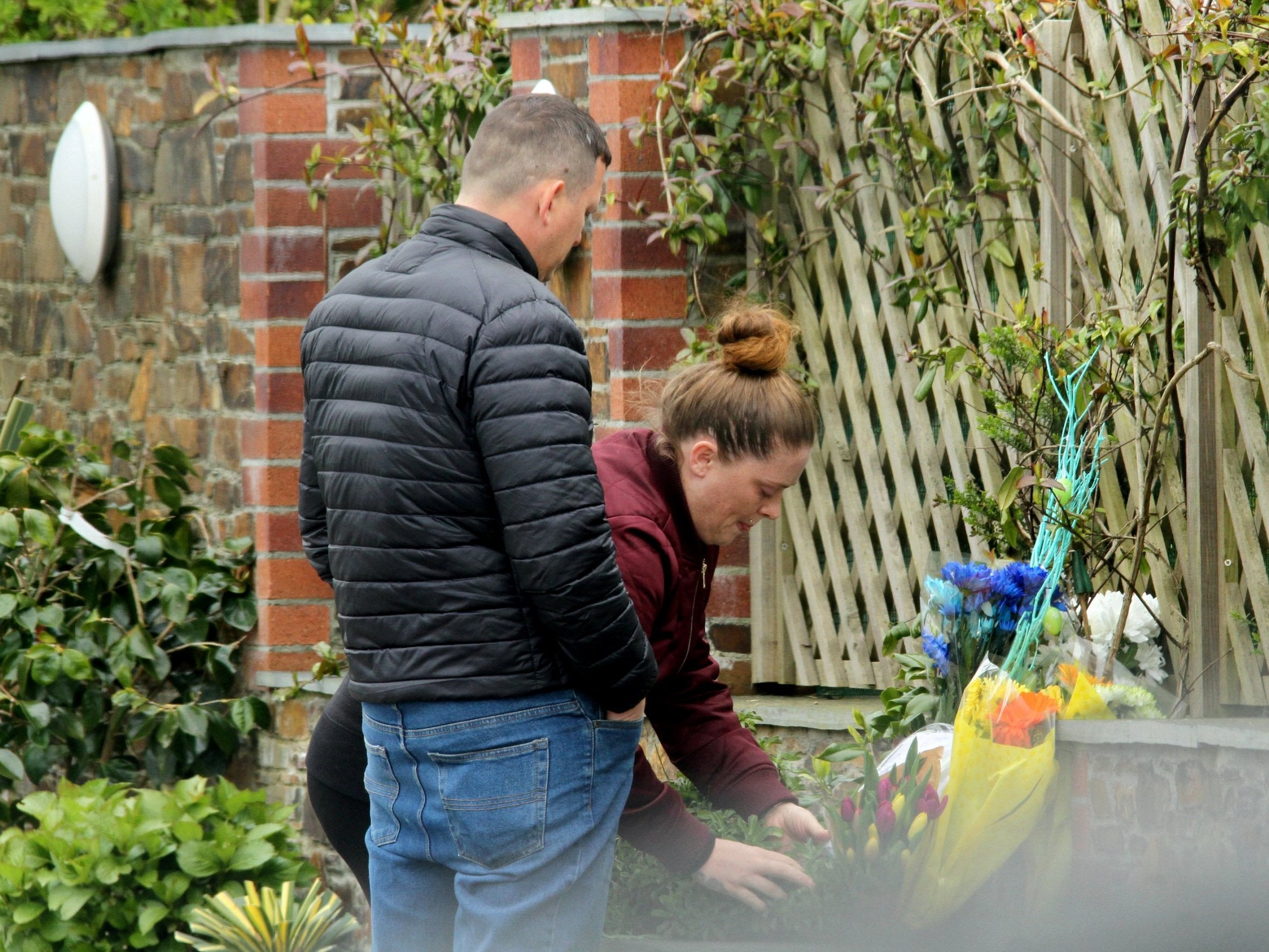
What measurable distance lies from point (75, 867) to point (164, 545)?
1199mm

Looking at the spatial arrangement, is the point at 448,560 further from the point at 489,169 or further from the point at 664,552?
the point at 489,169

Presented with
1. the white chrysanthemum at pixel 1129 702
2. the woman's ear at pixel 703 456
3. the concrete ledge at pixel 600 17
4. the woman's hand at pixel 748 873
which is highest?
the concrete ledge at pixel 600 17

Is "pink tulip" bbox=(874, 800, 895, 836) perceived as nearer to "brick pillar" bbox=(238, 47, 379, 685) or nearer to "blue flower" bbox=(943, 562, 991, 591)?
"blue flower" bbox=(943, 562, 991, 591)

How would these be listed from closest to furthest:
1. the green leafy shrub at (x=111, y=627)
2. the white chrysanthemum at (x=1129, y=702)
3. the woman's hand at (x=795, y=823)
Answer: the woman's hand at (x=795, y=823)
the white chrysanthemum at (x=1129, y=702)
the green leafy shrub at (x=111, y=627)

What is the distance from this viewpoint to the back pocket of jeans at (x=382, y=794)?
2193 mm

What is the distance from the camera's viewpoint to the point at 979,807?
7.07ft

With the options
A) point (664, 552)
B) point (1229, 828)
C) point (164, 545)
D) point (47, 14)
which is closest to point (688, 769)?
point (664, 552)

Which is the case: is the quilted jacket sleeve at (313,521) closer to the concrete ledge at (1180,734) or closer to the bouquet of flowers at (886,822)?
the bouquet of flowers at (886,822)

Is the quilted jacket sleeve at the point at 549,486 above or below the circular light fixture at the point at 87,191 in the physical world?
below

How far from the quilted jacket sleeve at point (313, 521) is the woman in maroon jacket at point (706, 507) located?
487 millimetres

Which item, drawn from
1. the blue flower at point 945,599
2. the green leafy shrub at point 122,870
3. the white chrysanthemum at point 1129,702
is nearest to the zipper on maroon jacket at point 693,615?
the blue flower at point 945,599

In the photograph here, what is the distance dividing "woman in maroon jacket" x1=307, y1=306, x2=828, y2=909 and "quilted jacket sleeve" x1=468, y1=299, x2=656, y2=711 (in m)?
0.17

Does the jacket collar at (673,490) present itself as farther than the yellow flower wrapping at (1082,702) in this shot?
No

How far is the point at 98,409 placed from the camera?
5.23 m
